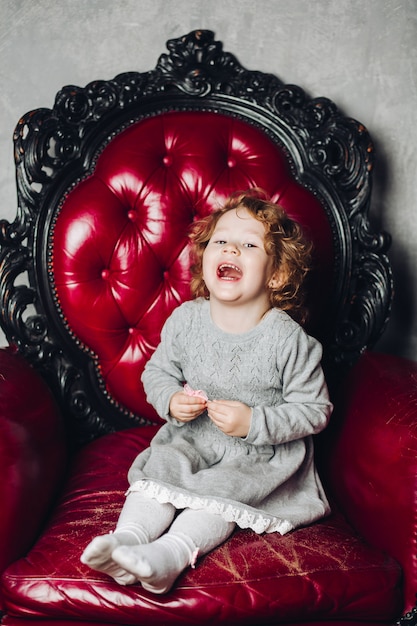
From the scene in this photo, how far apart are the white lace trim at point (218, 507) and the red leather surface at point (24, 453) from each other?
0.21 meters

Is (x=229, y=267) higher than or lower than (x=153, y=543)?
higher

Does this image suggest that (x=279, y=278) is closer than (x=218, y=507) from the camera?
No

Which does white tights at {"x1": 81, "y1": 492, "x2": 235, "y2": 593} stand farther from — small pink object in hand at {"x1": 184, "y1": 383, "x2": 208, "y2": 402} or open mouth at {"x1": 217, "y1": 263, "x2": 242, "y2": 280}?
open mouth at {"x1": 217, "y1": 263, "x2": 242, "y2": 280}

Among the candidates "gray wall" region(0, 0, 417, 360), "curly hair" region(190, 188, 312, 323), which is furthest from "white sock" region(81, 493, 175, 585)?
"gray wall" region(0, 0, 417, 360)

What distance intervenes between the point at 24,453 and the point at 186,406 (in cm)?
37

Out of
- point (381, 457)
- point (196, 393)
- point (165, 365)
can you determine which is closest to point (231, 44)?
point (165, 365)

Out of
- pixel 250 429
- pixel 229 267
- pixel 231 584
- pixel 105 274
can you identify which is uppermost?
pixel 229 267

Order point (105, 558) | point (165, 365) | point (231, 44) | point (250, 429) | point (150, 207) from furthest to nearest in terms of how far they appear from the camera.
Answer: point (231, 44), point (150, 207), point (165, 365), point (250, 429), point (105, 558)

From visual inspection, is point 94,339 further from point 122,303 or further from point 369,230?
point 369,230

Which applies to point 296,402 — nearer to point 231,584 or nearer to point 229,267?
point 229,267

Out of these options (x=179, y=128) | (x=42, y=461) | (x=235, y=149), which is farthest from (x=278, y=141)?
(x=42, y=461)

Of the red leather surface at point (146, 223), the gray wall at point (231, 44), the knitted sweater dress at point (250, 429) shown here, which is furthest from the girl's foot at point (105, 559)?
the gray wall at point (231, 44)

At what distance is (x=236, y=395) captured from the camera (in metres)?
1.68

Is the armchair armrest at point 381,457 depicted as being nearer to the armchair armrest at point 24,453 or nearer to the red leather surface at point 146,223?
the red leather surface at point 146,223
